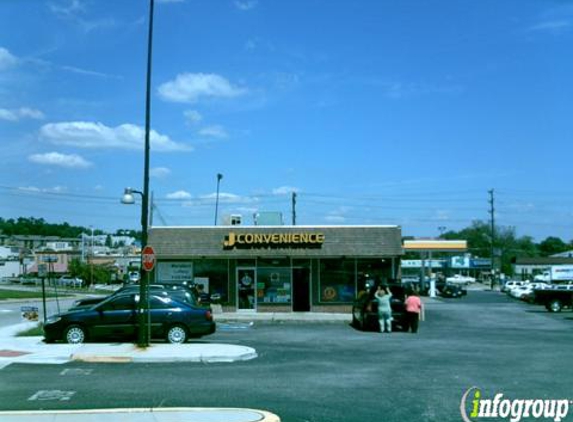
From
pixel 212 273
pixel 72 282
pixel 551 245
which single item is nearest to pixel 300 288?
pixel 212 273

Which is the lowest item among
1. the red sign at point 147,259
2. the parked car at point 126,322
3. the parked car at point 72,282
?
the parked car at point 72,282

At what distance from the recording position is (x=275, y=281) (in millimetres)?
35406

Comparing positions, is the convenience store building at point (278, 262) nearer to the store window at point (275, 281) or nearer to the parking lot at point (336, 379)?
the store window at point (275, 281)

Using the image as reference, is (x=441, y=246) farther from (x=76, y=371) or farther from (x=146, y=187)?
(x=76, y=371)

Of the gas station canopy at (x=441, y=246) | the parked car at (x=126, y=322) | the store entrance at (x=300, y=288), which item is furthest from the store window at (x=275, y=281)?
the gas station canopy at (x=441, y=246)

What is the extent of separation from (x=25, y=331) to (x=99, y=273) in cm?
6945

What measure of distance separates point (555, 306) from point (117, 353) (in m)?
31.7

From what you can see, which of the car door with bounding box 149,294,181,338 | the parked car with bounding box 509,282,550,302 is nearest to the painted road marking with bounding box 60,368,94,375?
the car door with bounding box 149,294,181,338

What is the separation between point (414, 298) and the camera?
25.2m

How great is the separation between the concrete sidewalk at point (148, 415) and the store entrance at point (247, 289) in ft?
80.8

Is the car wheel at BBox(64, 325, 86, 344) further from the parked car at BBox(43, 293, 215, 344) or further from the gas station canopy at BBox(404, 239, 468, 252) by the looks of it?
the gas station canopy at BBox(404, 239, 468, 252)

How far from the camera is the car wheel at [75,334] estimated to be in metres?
21.0

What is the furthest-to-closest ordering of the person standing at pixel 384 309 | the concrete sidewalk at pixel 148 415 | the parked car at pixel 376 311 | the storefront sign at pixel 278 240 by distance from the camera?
the storefront sign at pixel 278 240, the parked car at pixel 376 311, the person standing at pixel 384 309, the concrete sidewalk at pixel 148 415

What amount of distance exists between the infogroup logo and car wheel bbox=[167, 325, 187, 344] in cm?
1067
